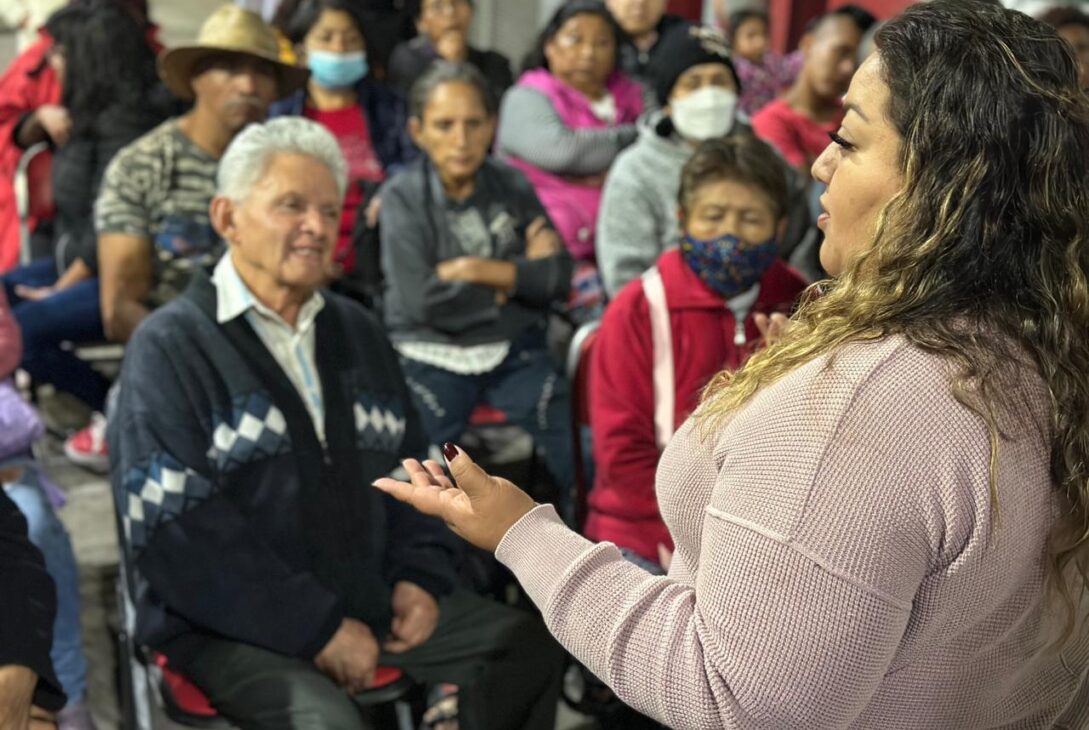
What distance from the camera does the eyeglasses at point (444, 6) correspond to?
15.6 feet

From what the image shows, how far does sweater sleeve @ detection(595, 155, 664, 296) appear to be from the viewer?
3.52 metres

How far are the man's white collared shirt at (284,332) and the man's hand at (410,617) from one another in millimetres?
335

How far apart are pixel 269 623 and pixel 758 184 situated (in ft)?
4.70

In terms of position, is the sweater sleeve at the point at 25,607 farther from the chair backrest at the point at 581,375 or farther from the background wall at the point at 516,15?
the background wall at the point at 516,15

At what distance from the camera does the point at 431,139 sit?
3539mm

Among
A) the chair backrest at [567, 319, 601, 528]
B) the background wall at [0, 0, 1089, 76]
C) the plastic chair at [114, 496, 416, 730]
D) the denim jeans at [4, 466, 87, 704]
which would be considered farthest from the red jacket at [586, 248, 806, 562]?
the background wall at [0, 0, 1089, 76]

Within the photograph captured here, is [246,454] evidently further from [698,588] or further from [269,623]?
[698,588]

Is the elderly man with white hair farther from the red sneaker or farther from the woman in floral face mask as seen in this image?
the red sneaker

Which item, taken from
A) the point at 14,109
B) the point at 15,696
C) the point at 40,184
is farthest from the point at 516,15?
the point at 15,696

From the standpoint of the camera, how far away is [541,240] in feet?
11.6

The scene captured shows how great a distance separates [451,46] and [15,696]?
346cm

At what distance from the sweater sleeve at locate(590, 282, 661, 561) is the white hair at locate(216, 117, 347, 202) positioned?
69 centimetres

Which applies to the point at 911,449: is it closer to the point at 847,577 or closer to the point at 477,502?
the point at 847,577

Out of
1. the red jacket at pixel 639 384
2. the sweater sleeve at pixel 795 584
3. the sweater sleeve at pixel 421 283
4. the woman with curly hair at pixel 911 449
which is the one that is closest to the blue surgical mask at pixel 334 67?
the sweater sleeve at pixel 421 283
